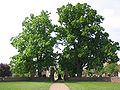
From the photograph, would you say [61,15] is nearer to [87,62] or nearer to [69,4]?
[69,4]

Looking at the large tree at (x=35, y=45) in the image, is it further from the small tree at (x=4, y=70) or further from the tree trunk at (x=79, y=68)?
the small tree at (x=4, y=70)

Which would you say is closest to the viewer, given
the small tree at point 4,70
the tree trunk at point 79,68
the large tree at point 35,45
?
the large tree at point 35,45

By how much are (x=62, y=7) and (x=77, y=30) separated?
638 cm

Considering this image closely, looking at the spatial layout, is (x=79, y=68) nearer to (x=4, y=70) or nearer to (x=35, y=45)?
(x=35, y=45)

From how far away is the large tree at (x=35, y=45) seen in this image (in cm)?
7431

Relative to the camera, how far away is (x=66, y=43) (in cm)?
7919

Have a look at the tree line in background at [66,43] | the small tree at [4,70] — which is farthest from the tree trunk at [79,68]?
the small tree at [4,70]

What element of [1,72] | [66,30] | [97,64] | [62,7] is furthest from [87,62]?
[1,72]

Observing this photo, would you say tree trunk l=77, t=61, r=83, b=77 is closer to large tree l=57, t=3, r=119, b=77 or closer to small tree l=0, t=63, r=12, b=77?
large tree l=57, t=3, r=119, b=77

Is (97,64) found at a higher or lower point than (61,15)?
lower

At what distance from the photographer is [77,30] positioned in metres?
79.6

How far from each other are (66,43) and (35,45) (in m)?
7.49

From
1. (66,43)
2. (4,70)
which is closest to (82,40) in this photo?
(66,43)

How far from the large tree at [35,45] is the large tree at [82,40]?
3206 millimetres
